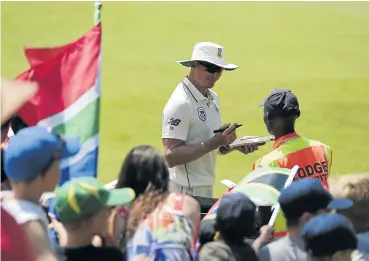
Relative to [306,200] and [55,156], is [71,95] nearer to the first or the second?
[55,156]

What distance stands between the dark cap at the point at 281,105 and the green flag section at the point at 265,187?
0.49 meters

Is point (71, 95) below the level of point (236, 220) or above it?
above

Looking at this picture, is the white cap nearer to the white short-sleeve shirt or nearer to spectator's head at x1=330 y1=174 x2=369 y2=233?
the white short-sleeve shirt

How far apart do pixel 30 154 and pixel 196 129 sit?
226 centimetres

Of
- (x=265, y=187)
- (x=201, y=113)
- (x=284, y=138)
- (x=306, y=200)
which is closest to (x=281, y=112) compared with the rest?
(x=284, y=138)

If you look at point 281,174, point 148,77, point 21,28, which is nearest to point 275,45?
point 148,77

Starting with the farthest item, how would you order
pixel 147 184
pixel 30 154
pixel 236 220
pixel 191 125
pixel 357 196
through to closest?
pixel 191 125, pixel 357 196, pixel 147 184, pixel 236 220, pixel 30 154

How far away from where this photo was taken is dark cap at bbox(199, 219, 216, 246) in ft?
13.4

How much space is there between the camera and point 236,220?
12.1ft

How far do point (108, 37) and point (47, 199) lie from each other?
29.9ft

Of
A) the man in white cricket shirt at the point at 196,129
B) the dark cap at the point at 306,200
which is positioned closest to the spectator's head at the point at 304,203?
the dark cap at the point at 306,200

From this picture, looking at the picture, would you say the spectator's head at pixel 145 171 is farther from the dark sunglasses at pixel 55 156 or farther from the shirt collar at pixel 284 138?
the shirt collar at pixel 284 138

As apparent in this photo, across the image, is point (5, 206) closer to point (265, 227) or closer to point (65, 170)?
point (65, 170)

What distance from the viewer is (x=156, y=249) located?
3643mm
